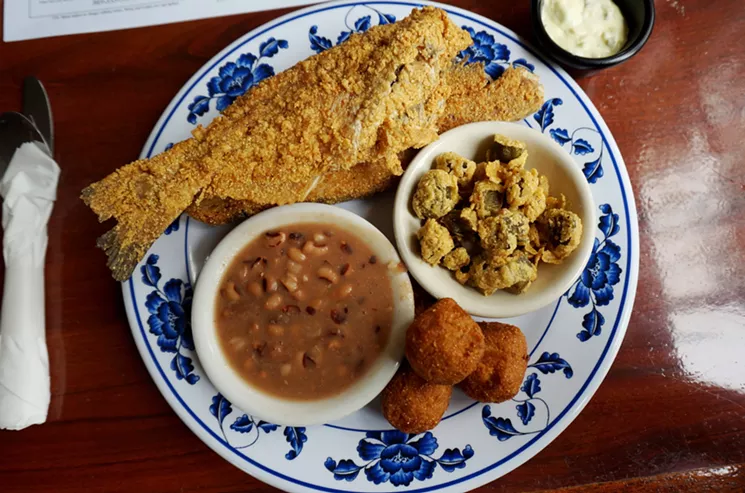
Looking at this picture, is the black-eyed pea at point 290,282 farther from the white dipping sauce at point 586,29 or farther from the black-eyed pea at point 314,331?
the white dipping sauce at point 586,29

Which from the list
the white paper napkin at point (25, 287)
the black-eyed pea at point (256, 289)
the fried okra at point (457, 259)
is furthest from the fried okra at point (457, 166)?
the white paper napkin at point (25, 287)

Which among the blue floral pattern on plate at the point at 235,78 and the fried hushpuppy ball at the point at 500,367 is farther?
the blue floral pattern on plate at the point at 235,78

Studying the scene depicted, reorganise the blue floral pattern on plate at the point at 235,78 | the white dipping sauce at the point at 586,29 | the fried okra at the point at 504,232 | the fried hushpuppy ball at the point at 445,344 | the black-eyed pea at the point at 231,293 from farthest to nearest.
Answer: the blue floral pattern on plate at the point at 235,78 < the white dipping sauce at the point at 586,29 < the black-eyed pea at the point at 231,293 < the fried okra at the point at 504,232 < the fried hushpuppy ball at the point at 445,344

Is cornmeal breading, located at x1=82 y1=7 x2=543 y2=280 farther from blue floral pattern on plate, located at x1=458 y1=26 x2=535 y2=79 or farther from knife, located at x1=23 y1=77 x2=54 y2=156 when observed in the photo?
knife, located at x1=23 y1=77 x2=54 y2=156

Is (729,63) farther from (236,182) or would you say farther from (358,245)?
(236,182)

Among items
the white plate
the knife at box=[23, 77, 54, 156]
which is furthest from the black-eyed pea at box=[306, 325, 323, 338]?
the knife at box=[23, 77, 54, 156]
